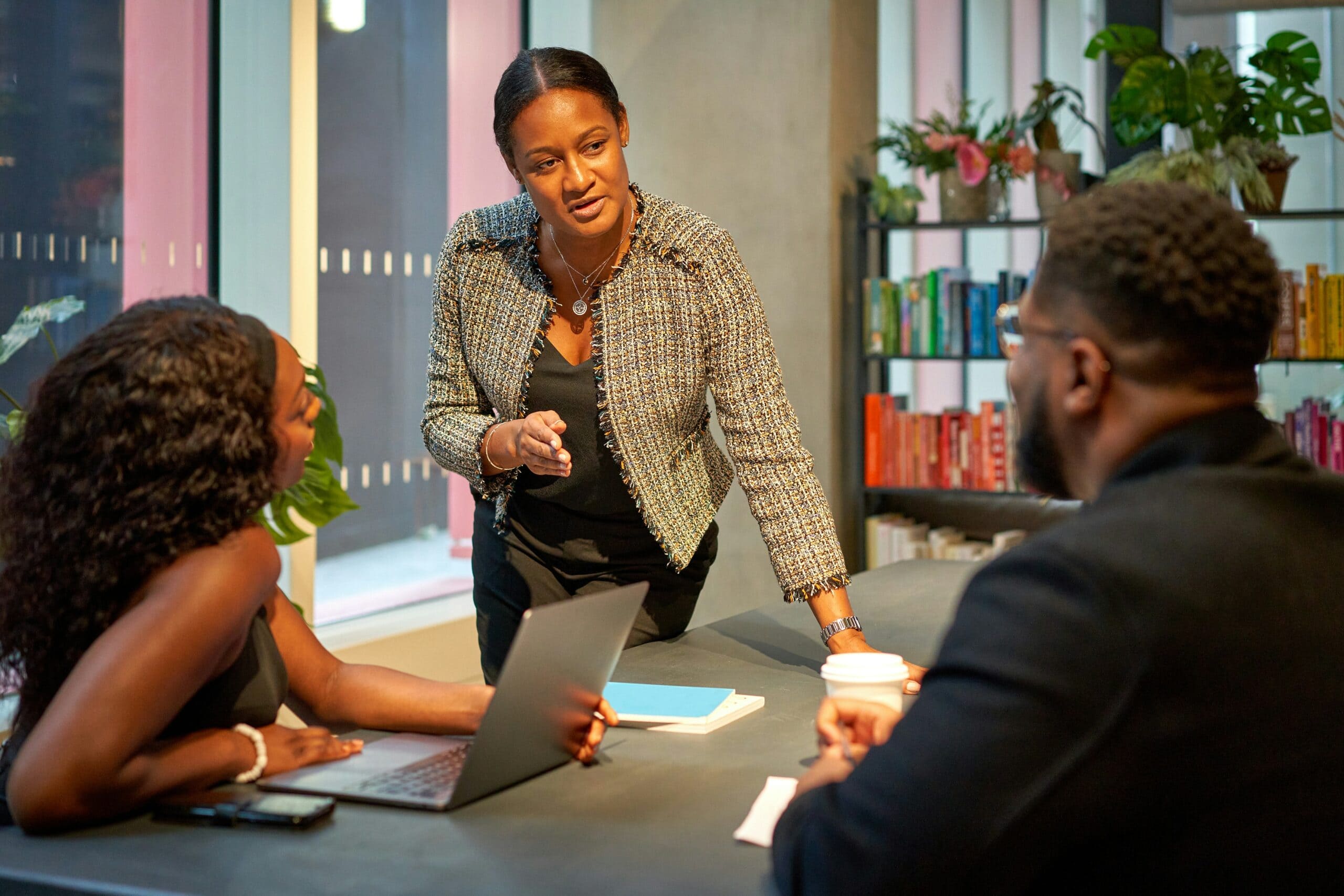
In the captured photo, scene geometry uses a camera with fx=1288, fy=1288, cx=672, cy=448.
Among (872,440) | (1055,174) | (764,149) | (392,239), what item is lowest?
(872,440)

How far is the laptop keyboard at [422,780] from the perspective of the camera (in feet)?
4.12

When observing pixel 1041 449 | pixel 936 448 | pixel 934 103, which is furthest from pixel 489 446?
pixel 934 103

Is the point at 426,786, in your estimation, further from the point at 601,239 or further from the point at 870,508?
the point at 870,508

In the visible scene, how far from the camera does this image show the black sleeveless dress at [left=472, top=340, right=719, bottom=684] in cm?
209

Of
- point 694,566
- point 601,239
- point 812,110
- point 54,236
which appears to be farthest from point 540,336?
point 812,110

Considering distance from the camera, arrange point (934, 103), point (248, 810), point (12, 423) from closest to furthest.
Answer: point (248, 810) < point (12, 423) < point (934, 103)

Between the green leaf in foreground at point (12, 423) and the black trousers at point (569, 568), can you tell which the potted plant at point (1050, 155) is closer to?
the black trousers at point (569, 568)

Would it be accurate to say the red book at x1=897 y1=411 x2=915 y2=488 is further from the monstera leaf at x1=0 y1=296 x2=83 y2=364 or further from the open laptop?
the open laptop

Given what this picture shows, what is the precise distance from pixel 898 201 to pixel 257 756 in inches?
144

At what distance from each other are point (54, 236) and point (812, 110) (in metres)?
2.46

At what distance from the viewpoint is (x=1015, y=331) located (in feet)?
3.67

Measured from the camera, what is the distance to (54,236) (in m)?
3.20

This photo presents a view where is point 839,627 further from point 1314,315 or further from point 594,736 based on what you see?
point 1314,315

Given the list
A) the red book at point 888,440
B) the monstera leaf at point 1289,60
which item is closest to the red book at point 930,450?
the red book at point 888,440
